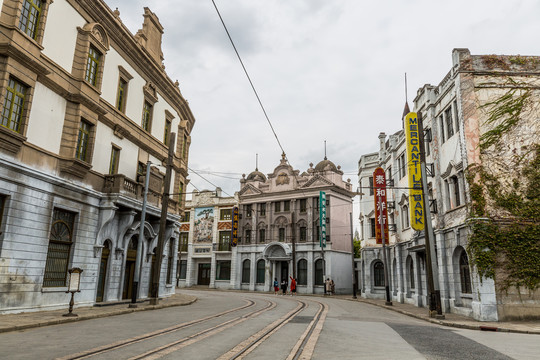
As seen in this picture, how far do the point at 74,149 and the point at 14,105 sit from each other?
296 centimetres

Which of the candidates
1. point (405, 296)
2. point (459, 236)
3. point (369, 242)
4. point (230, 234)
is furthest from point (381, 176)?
point (230, 234)

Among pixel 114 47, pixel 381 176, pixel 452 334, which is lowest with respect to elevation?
pixel 452 334

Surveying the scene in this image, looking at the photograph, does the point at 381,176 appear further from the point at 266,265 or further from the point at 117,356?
the point at 117,356

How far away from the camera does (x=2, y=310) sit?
12836 millimetres

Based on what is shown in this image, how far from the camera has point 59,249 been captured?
15.8 meters

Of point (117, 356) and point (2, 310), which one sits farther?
point (2, 310)

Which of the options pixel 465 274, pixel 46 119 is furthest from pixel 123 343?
pixel 465 274

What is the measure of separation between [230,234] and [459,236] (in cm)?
3415

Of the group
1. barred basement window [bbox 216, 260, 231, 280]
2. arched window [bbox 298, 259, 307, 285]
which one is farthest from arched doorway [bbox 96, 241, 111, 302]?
barred basement window [bbox 216, 260, 231, 280]

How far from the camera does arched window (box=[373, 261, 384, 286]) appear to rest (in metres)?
34.9

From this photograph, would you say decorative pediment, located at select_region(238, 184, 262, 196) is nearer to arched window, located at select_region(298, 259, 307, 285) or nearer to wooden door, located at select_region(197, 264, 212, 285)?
arched window, located at select_region(298, 259, 307, 285)

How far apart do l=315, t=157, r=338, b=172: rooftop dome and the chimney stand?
2574cm

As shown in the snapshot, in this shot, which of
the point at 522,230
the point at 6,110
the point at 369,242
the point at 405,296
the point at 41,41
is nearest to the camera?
the point at 6,110

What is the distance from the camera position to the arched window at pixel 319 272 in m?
42.3
